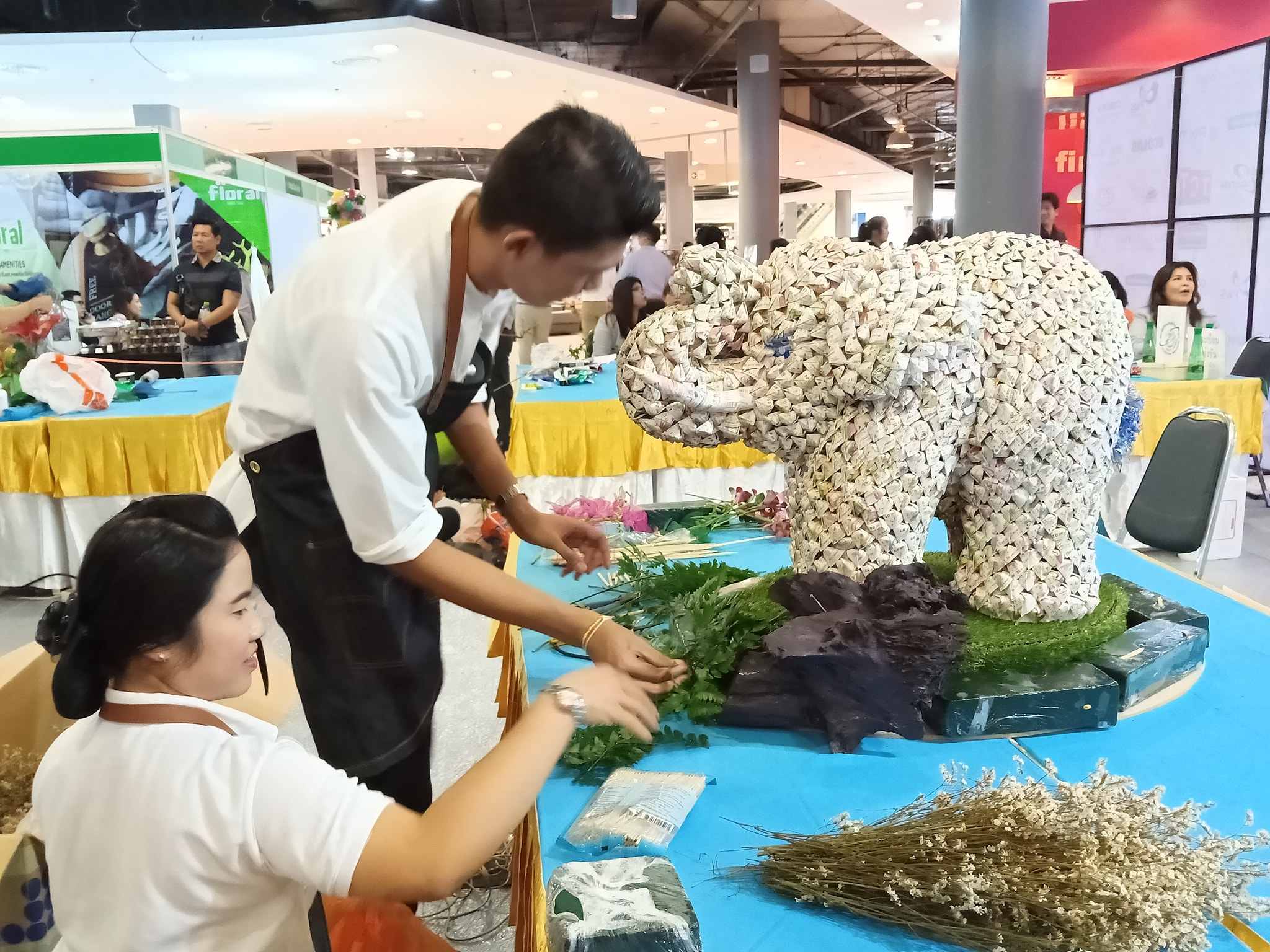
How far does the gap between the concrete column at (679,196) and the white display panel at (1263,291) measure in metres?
8.58

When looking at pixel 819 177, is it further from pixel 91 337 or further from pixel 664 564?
pixel 664 564

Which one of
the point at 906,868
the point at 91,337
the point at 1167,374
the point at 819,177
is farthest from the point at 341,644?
the point at 819,177

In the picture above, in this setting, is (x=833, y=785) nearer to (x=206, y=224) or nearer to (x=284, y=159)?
(x=206, y=224)

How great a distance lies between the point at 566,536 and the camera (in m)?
1.70

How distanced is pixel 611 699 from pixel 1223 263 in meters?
6.03

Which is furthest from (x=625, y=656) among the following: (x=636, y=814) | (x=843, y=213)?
(x=843, y=213)

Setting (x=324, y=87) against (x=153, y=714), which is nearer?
(x=153, y=714)

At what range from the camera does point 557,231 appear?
1.06 metres

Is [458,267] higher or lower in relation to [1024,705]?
higher

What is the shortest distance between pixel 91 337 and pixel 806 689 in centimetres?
500

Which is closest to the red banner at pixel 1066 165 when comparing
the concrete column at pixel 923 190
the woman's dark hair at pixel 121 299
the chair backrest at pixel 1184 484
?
the chair backrest at pixel 1184 484

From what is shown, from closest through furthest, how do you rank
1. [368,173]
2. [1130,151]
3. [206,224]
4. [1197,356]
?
[1197,356] < [206,224] < [1130,151] < [368,173]

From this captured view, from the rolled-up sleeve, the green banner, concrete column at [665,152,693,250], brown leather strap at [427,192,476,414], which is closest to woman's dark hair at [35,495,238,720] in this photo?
the rolled-up sleeve

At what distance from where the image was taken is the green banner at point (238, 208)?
18.5ft
